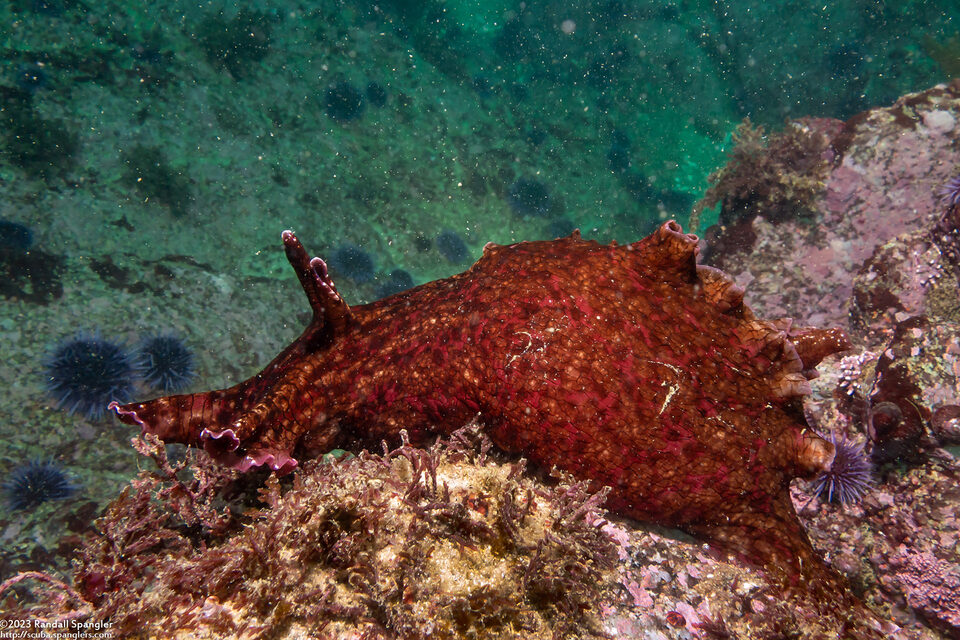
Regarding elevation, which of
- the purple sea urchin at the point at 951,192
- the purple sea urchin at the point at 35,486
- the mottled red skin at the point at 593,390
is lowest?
the mottled red skin at the point at 593,390

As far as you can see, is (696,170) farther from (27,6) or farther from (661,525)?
(27,6)

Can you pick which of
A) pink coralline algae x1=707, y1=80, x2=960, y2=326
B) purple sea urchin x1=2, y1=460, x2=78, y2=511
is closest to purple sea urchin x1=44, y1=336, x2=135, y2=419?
purple sea urchin x1=2, y1=460, x2=78, y2=511

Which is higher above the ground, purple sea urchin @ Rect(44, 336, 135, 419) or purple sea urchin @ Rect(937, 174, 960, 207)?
purple sea urchin @ Rect(44, 336, 135, 419)

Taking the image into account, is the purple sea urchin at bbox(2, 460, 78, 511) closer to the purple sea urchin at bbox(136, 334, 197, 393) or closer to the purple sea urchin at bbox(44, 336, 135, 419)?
the purple sea urchin at bbox(44, 336, 135, 419)

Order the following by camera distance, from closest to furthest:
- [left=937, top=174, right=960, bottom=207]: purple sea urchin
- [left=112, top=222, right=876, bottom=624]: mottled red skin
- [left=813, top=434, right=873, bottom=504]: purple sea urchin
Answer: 1. [left=112, top=222, right=876, bottom=624]: mottled red skin
2. [left=813, top=434, right=873, bottom=504]: purple sea urchin
3. [left=937, top=174, right=960, bottom=207]: purple sea urchin

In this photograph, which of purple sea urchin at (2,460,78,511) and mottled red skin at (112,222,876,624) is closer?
mottled red skin at (112,222,876,624)

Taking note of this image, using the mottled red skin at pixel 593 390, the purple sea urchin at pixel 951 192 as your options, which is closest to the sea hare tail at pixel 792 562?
the mottled red skin at pixel 593 390

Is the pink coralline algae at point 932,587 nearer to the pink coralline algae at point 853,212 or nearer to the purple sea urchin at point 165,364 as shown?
the pink coralline algae at point 853,212
